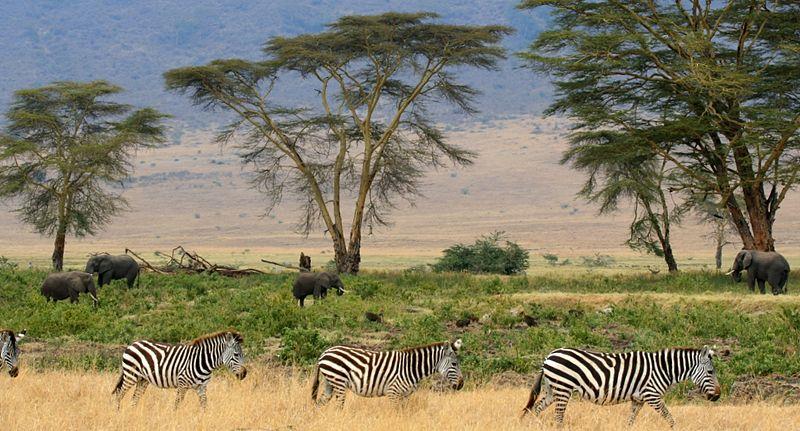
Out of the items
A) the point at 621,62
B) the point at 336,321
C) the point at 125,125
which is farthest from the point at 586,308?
the point at 125,125

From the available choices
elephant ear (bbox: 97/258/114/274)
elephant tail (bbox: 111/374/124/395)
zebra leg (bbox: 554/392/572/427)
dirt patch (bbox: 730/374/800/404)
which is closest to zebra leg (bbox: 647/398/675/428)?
zebra leg (bbox: 554/392/572/427)

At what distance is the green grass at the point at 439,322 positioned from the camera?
17625 mm

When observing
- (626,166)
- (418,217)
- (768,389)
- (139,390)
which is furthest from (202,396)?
(418,217)

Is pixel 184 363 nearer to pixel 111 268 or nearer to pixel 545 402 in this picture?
pixel 545 402

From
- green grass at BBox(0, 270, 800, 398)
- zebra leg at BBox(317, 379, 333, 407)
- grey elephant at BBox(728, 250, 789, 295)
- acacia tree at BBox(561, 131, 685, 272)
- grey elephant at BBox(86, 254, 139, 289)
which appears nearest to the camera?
zebra leg at BBox(317, 379, 333, 407)

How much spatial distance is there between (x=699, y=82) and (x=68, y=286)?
16.8 m

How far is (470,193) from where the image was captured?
12112 cm

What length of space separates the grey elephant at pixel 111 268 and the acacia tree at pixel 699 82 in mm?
13068

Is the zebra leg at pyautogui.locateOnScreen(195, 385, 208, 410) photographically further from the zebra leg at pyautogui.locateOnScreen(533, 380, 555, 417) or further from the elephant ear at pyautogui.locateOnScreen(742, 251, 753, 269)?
the elephant ear at pyautogui.locateOnScreen(742, 251, 753, 269)

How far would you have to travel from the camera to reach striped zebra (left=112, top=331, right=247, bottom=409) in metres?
12.3

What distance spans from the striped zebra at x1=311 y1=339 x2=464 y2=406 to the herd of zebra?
0.04 feet

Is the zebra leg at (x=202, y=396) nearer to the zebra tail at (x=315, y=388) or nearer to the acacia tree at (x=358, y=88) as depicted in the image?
the zebra tail at (x=315, y=388)

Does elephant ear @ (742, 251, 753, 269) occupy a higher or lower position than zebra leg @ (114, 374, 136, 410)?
higher

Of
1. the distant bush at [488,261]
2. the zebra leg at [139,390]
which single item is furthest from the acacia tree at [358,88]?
the zebra leg at [139,390]
